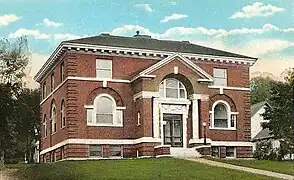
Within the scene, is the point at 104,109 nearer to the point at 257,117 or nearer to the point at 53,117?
the point at 53,117

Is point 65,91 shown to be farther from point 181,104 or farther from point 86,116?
Answer: point 181,104

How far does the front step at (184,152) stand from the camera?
18969 mm

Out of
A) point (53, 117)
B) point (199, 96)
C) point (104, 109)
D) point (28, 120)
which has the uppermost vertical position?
point (199, 96)

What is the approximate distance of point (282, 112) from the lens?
1772 centimetres

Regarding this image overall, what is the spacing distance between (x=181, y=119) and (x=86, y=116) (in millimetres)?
2677

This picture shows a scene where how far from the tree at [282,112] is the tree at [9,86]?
16.1ft

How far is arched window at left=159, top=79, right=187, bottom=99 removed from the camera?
20.0 m

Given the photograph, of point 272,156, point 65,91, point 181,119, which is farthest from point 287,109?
point 65,91

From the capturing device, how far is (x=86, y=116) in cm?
1939

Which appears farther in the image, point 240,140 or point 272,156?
point 240,140

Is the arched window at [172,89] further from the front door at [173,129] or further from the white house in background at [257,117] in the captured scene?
the white house in background at [257,117]

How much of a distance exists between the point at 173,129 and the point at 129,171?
21.4 feet

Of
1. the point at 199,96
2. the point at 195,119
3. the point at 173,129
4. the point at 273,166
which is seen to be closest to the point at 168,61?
the point at 199,96

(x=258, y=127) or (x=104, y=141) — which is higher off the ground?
(x=258, y=127)
